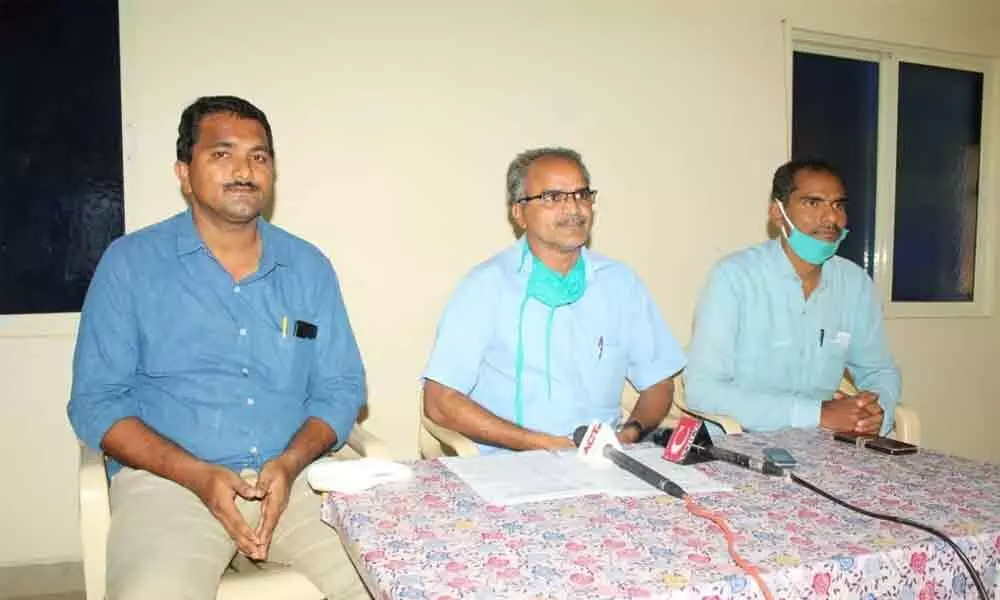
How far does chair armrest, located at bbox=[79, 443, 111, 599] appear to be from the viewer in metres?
1.58

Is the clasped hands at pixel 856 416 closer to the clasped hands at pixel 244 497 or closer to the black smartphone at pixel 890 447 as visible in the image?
the black smartphone at pixel 890 447

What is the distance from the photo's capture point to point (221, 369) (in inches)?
75.9

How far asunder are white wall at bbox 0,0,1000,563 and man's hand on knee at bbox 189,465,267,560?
1399 millimetres

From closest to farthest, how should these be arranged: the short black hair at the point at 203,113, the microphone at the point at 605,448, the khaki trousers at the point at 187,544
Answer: the microphone at the point at 605,448 < the khaki trousers at the point at 187,544 < the short black hair at the point at 203,113

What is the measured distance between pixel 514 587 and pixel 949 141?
4.67 m

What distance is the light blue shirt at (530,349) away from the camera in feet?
6.94

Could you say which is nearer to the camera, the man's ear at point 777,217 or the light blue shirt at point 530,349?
the light blue shirt at point 530,349

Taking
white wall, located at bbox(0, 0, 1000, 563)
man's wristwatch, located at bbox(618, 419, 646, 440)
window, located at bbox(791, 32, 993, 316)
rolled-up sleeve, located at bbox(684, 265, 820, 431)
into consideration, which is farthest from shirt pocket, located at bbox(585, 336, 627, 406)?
window, located at bbox(791, 32, 993, 316)

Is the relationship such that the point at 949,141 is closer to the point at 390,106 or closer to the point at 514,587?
the point at 390,106

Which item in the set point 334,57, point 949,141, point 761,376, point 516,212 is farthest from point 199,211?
point 949,141

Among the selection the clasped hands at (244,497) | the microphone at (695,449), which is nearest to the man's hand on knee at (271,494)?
the clasped hands at (244,497)

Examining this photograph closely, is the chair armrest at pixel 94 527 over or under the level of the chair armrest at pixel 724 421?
under

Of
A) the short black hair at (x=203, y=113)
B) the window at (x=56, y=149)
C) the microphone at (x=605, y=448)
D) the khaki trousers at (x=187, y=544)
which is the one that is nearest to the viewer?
the microphone at (x=605, y=448)

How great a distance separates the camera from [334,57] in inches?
116
